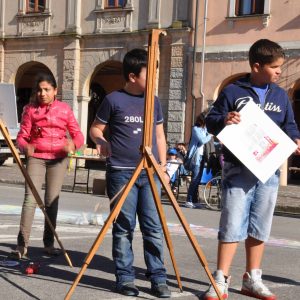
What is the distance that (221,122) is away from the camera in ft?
16.1

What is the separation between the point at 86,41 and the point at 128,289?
21.2 meters

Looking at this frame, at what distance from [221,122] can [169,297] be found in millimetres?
1357

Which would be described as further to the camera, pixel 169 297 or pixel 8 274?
pixel 8 274

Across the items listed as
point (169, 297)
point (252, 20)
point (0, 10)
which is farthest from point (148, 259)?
point (0, 10)

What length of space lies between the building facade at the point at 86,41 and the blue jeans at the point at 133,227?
1805 centimetres

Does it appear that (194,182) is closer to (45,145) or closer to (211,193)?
(211,193)

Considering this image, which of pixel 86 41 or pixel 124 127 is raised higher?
pixel 86 41

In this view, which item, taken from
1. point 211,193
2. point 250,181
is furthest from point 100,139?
point 211,193

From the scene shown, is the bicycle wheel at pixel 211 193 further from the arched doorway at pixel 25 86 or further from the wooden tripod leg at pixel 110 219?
the arched doorway at pixel 25 86

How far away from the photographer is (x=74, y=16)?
25344 mm

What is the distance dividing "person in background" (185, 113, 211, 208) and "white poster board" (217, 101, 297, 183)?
834 cm

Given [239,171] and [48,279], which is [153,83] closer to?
[239,171]

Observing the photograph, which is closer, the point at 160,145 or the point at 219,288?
the point at 219,288

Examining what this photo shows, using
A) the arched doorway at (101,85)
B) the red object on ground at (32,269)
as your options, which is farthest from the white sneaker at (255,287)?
the arched doorway at (101,85)
